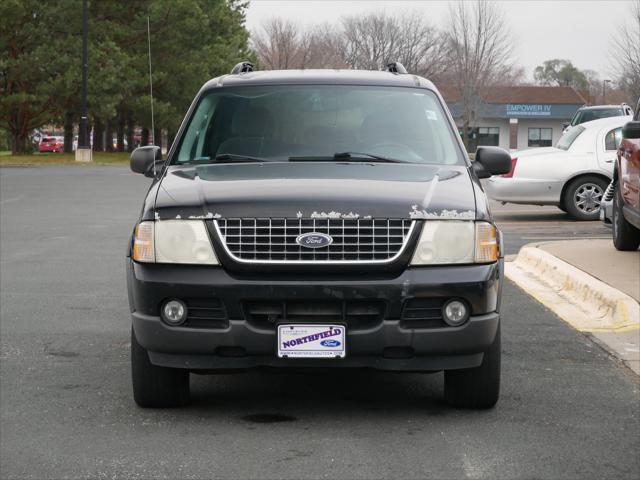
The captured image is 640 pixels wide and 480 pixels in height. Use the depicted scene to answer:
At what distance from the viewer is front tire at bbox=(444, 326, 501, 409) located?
5.95 m

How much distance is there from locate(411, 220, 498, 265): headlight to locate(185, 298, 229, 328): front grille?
36.1 inches

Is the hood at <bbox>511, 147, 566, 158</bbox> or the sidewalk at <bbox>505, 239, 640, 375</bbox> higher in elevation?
the hood at <bbox>511, 147, 566, 158</bbox>

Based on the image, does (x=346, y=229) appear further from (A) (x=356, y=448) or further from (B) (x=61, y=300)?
(B) (x=61, y=300)

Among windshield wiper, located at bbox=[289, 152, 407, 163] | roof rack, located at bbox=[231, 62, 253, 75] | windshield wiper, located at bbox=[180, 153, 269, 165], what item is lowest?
windshield wiper, located at bbox=[180, 153, 269, 165]

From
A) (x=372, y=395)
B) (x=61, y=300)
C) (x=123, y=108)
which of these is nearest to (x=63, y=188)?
(x=61, y=300)

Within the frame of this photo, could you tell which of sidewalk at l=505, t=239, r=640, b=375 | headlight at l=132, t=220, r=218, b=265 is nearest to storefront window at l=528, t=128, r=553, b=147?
sidewalk at l=505, t=239, r=640, b=375

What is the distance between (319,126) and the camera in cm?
696

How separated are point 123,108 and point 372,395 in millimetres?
58139

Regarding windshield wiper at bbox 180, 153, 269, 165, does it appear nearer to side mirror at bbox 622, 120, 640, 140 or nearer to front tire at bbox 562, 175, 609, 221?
side mirror at bbox 622, 120, 640, 140

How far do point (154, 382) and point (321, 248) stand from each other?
114 centimetres

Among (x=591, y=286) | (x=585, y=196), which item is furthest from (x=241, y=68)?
(x=585, y=196)

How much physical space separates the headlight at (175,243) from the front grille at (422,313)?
0.92 metres

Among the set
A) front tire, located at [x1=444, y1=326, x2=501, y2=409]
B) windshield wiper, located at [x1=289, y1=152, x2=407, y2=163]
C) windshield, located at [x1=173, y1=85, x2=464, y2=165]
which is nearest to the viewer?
front tire, located at [x1=444, y1=326, x2=501, y2=409]

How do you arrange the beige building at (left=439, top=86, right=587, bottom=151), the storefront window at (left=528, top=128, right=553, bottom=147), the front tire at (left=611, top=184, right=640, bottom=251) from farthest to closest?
the storefront window at (left=528, top=128, right=553, bottom=147)
the beige building at (left=439, top=86, right=587, bottom=151)
the front tire at (left=611, top=184, right=640, bottom=251)
